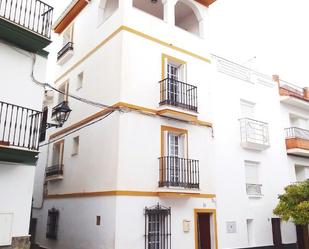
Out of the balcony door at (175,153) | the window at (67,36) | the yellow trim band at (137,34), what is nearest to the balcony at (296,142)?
the yellow trim band at (137,34)

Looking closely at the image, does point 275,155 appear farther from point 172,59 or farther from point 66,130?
point 66,130

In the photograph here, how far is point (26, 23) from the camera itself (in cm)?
918

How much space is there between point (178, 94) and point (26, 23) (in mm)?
5800

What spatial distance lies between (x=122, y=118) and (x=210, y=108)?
4.48 meters

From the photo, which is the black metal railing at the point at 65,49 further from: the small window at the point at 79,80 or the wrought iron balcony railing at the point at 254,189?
the wrought iron balcony railing at the point at 254,189

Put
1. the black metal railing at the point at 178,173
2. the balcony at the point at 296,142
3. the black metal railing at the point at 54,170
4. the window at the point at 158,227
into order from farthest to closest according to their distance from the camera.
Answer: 1. the balcony at the point at 296,142
2. the black metal railing at the point at 54,170
3. the black metal railing at the point at 178,173
4. the window at the point at 158,227

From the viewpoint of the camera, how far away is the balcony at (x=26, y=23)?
8.30 metres

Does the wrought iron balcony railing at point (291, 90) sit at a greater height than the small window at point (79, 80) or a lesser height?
greater

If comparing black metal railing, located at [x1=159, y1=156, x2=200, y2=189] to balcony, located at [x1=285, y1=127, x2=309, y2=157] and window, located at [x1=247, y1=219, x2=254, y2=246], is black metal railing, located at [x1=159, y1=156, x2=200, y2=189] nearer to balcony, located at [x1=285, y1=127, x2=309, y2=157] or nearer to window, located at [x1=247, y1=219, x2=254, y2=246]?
window, located at [x1=247, y1=219, x2=254, y2=246]

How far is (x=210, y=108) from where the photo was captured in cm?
1367

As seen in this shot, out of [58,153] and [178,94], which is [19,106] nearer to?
[178,94]

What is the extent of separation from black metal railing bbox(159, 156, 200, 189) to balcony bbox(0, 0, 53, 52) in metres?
5.47

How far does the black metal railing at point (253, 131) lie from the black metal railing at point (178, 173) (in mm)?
3353

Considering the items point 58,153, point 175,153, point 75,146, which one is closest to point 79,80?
point 75,146
